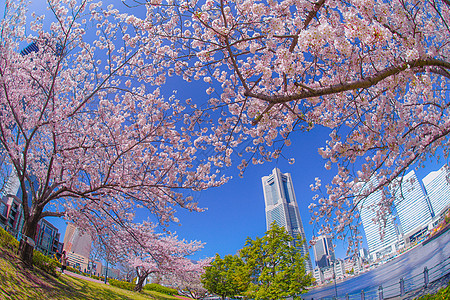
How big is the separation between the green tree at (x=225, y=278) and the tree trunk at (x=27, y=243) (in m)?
18.4

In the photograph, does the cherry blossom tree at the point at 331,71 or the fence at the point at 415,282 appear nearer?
the cherry blossom tree at the point at 331,71

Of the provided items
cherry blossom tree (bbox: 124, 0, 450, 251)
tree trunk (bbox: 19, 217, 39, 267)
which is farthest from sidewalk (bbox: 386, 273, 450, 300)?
tree trunk (bbox: 19, 217, 39, 267)

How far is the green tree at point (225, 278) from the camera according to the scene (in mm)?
22325

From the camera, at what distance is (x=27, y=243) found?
22.7 feet

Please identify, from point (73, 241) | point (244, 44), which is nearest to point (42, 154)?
point (244, 44)

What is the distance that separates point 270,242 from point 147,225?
11983 mm

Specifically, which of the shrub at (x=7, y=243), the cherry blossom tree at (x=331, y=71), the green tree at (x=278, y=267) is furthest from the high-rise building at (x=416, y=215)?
the shrub at (x=7, y=243)

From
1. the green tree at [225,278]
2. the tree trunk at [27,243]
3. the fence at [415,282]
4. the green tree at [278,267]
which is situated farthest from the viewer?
the green tree at [225,278]

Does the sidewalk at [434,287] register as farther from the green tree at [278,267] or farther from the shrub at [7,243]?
the shrub at [7,243]

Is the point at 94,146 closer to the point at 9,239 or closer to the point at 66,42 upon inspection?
the point at 66,42

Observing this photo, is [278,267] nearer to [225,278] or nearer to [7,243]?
[225,278]

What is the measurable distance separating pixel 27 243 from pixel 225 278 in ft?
67.5

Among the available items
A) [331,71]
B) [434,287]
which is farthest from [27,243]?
[434,287]

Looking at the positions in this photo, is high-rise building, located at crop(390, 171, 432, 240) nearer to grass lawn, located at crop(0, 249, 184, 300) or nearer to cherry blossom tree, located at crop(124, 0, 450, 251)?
cherry blossom tree, located at crop(124, 0, 450, 251)
